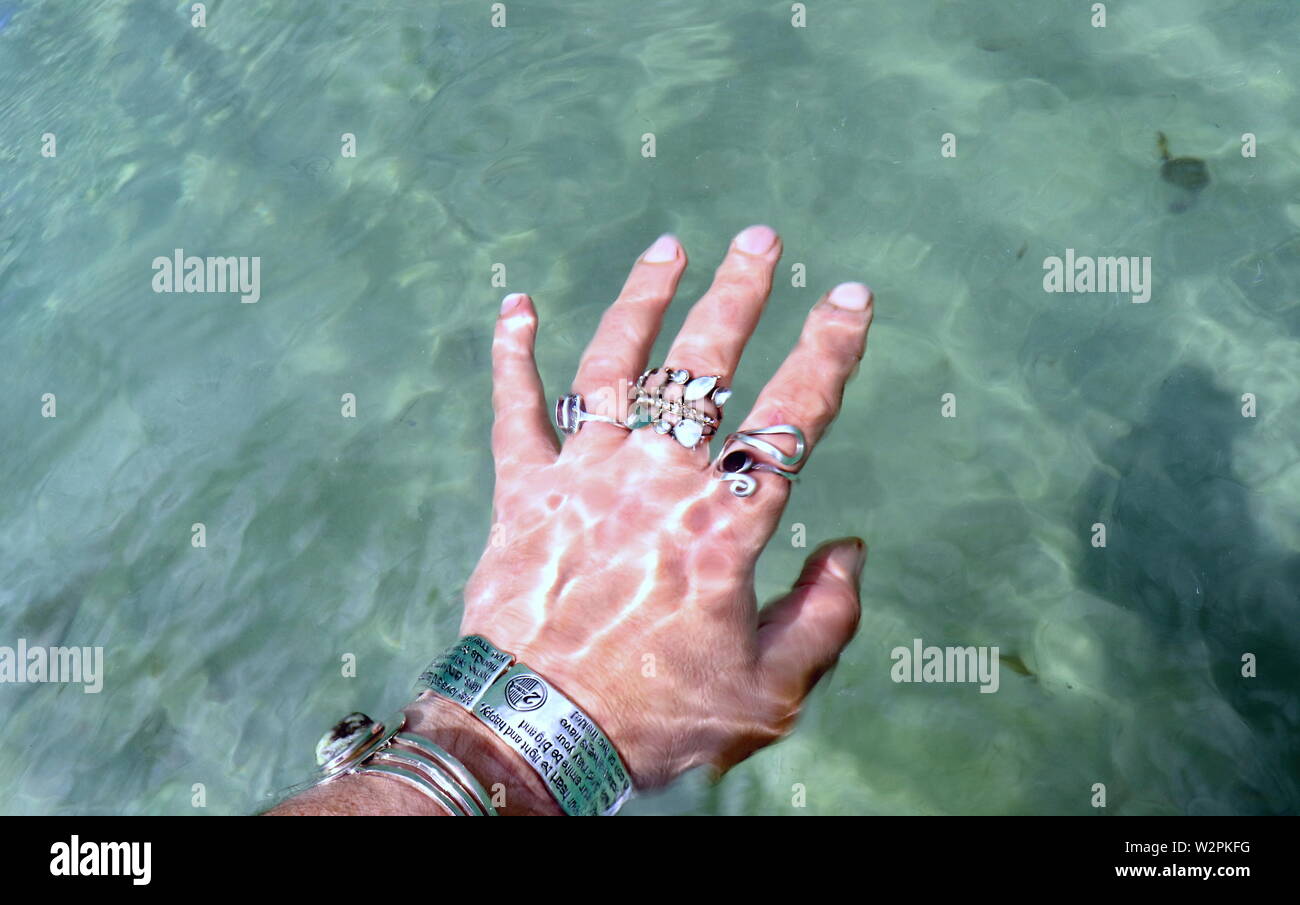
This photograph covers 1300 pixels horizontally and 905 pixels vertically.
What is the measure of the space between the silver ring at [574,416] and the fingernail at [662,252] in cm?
49

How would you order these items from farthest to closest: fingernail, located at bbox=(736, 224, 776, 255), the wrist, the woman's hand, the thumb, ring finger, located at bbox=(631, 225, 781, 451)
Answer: fingernail, located at bbox=(736, 224, 776, 255)
ring finger, located at bbox=(631, 225, 781, 451)
the thumb
the woman's hand
the wrist

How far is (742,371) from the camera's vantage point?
3189 millimetres

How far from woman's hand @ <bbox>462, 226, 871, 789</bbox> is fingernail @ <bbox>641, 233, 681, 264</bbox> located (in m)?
0.11

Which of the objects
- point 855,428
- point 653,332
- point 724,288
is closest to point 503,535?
point 653,332

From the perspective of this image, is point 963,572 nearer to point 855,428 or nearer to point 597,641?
point 855,428

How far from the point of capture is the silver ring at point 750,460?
2.46m

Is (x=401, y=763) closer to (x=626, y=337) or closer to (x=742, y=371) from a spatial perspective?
(x=626, y=337)

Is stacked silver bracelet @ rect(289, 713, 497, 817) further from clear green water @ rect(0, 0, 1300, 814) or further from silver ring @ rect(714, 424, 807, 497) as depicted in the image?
silver ring @ rect(714, 424, 807, 497)

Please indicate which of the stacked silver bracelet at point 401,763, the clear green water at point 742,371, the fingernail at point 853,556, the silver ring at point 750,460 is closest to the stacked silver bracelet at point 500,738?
the stacked silver bracelet at point 401,763

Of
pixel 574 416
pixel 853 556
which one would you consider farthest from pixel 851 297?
pixel 574 416

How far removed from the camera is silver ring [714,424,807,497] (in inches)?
96.8

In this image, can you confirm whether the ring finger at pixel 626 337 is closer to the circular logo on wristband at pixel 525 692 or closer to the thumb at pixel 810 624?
the thumb at pixel 810 624

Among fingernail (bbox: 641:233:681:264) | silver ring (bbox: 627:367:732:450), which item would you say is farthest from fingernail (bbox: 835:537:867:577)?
fingernail (bbox: 641:233:681:264)
